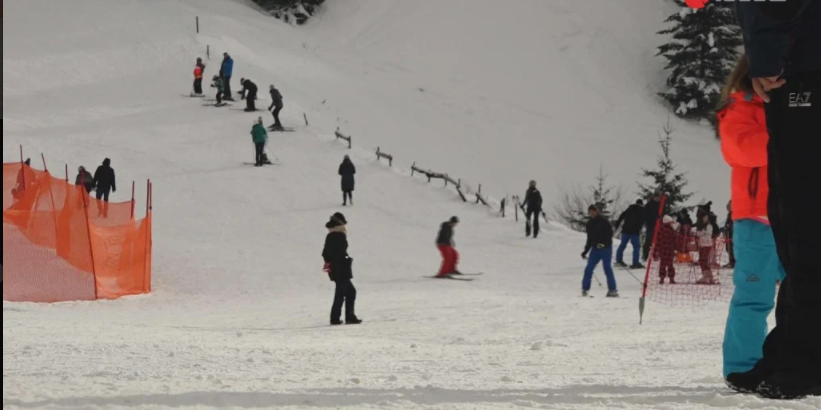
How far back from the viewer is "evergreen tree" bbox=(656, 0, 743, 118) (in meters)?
52.4

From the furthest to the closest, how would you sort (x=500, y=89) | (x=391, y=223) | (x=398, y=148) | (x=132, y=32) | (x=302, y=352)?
(x=500, y=89), (x=132, y=32), (x=398, y=148), (x=391, y=223), (x=302, y=352)

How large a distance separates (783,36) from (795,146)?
0.47m

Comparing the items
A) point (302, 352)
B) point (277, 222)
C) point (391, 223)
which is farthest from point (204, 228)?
point (302, 352)

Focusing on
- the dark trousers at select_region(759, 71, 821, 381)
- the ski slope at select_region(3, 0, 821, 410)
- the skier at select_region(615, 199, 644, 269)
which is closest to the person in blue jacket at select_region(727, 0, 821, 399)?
the dark trousers at select_region(759, 71, 821, 381)

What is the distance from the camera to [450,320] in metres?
13.7

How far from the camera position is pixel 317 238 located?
25250 millimetres

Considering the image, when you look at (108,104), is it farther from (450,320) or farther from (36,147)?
(450,320)

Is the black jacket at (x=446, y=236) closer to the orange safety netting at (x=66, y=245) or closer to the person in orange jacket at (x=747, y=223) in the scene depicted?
the orange safety netting at (x=66, y=245)

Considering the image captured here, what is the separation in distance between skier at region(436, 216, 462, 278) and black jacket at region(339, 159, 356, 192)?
6523 millimetres

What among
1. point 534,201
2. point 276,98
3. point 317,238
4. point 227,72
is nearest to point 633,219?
point 534,201

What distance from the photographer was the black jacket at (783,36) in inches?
185

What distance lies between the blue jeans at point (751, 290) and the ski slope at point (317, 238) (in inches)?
9.3

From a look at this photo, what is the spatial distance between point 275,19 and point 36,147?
1122 inches

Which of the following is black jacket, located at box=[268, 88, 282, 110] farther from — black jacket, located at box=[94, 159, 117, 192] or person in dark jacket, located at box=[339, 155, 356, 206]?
Answer: black jacket, located at box=[94, 159, 117, 192]
